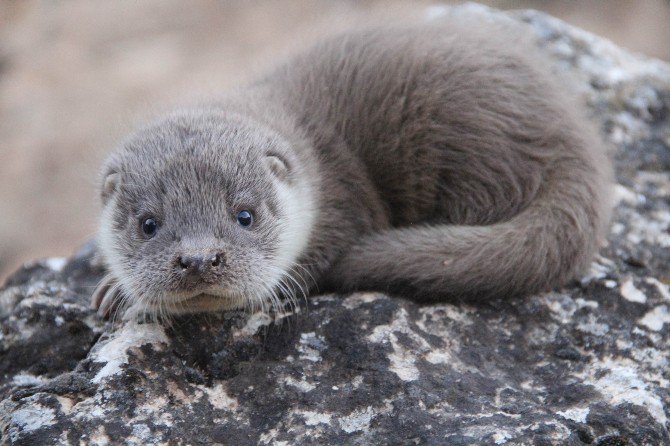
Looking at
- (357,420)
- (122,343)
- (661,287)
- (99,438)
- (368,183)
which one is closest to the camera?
(99,438)

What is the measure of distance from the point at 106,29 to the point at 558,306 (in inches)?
247

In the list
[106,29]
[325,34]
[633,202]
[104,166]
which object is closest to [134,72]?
[106,29]

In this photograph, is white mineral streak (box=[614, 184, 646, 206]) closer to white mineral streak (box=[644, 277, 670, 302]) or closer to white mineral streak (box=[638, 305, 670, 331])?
white mineral streak (box=[644, 277, 670, 302])

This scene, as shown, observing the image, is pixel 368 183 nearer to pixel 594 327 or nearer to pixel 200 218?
pixel 200 218

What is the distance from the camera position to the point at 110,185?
333 cm

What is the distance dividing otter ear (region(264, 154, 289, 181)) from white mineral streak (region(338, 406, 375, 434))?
1120mm

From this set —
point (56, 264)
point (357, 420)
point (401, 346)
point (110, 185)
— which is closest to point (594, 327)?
point (401, 346)

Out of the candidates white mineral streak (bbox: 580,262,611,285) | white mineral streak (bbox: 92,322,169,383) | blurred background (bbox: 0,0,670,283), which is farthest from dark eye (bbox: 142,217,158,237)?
blurred background (bbox: 0,0,670,283)

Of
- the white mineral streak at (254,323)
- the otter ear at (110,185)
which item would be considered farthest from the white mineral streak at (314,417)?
the otter ear at (110,185)

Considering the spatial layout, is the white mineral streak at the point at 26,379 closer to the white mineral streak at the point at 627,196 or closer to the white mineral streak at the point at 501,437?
the white mineral streak at the point at 501,437

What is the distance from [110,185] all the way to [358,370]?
48.7 inches

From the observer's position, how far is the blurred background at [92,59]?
7.02 metres

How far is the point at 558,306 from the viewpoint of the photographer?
3268mm

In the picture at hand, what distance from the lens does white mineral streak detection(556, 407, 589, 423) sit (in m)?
2.59
